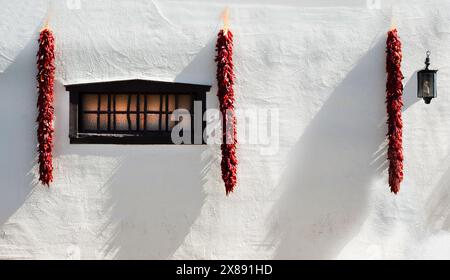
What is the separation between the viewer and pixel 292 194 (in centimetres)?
570

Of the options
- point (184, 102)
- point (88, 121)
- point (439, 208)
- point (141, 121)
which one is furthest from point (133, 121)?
point (439, 208)

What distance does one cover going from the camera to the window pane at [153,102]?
5801mm

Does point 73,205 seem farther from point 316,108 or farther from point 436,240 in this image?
point 436,240

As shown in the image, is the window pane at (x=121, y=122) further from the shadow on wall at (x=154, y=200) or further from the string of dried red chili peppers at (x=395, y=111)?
the string of dried red chili peppers at (x=395, y=111)

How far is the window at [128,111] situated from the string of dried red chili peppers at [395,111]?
7.78 feet

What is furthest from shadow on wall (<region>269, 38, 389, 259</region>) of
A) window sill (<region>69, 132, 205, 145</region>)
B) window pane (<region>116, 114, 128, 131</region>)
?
window pane (<region>116, 114, 128, 131</region>)

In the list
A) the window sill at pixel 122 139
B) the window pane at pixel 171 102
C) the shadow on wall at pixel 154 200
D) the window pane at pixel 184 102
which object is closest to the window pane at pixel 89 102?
the window sill at pixel 122 139

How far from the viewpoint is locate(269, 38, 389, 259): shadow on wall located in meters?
5.69

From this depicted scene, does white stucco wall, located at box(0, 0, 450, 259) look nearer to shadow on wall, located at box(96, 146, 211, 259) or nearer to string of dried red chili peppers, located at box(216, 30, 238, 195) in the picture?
shadow on wall, located at box(96, 146, 211, 259)

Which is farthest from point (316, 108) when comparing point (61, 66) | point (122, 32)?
point (61, 66)

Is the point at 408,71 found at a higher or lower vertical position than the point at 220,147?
higher

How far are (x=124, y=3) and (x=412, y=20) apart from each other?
12.2 ft

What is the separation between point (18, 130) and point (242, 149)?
2.90m

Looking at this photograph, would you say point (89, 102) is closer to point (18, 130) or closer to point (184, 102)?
point (18, 130)
